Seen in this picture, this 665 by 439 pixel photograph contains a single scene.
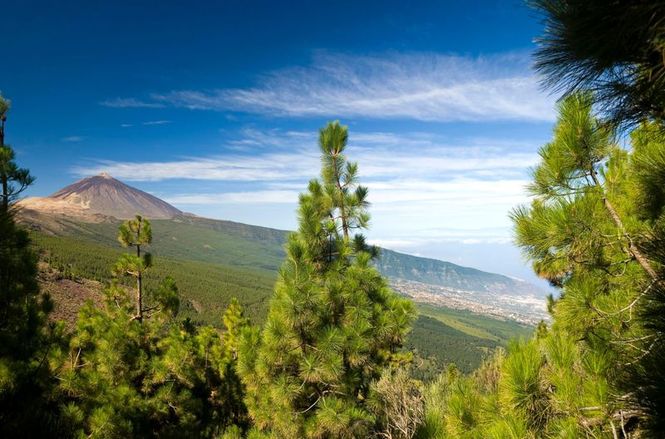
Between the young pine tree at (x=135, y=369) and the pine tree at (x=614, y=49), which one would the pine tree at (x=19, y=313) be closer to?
the young pine tree at (x=135, y=369)

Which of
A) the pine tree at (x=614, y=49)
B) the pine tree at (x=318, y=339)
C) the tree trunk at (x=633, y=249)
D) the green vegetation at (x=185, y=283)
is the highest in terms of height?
the pine tree at (x=614, y=49)

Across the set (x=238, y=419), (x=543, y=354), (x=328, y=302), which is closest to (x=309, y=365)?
(x=328, y=302)

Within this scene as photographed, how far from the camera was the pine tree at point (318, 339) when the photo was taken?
223 inches

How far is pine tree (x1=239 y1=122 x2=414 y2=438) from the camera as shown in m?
5.67

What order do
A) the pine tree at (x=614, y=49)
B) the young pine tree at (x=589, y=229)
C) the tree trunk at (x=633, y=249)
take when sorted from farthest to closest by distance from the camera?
the young pine tree at (x=589, y=229)
the tree trunk at (x=633, y=249)
the pine tree at (x=614, y=49)

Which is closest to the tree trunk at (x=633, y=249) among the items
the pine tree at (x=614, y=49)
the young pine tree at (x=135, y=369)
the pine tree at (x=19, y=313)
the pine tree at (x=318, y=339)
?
the pine tree at (x=614, y=49)

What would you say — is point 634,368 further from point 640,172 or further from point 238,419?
point 238,419

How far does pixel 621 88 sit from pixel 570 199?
1.44m

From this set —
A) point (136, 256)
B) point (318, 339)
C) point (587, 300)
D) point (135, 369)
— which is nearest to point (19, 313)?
point (318, 339)

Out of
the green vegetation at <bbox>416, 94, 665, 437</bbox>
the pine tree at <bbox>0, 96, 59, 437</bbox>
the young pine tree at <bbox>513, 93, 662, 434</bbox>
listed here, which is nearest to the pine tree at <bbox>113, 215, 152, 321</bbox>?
the pine tree at <bbox>0, 96, 59, 437</bbox>

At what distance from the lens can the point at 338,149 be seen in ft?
25.3

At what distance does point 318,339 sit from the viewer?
578cm

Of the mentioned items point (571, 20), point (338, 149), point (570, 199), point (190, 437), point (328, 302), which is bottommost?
point (190, 437)

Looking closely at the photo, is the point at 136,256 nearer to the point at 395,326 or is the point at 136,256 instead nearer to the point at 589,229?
the point at 395,326
